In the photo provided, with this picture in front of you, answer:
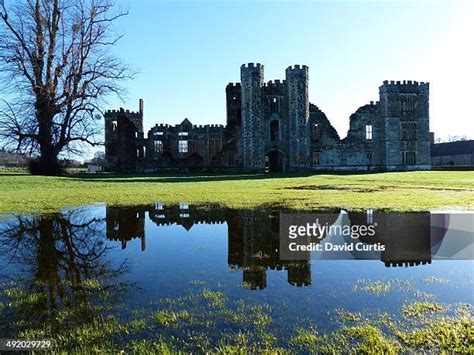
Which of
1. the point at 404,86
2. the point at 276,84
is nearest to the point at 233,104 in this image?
the point at 276,84

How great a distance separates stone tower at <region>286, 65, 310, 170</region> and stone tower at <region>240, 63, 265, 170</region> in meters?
3.67

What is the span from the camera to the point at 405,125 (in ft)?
160

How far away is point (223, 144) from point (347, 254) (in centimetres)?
4672

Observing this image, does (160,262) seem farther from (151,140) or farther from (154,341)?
(151,140)

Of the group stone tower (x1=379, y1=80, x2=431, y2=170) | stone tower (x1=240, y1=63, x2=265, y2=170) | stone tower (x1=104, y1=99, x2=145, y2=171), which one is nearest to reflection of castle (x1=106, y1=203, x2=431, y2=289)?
stone tower (x1=240, y1=63, x2=265, y2=170)

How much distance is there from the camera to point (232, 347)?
10.8 feet

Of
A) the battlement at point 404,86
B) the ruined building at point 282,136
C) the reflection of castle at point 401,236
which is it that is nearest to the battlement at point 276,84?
the ruined building at point 282,136

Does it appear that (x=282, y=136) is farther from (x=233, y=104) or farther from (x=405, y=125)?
(x=405, y=125)

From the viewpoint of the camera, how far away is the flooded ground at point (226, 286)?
3.57 m

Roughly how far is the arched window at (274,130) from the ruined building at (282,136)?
0.52ft

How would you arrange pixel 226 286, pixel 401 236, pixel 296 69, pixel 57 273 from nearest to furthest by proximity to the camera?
1. pixel 226 286
2. pixel 57 273
3. pixel 401 236
4. pixel 296 69

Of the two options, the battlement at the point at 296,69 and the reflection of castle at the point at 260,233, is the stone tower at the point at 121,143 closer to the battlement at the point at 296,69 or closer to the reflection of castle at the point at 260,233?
the battlement at the point at 296,69

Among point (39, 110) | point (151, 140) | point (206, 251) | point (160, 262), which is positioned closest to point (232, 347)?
point (160, 262)

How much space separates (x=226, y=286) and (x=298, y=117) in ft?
139
